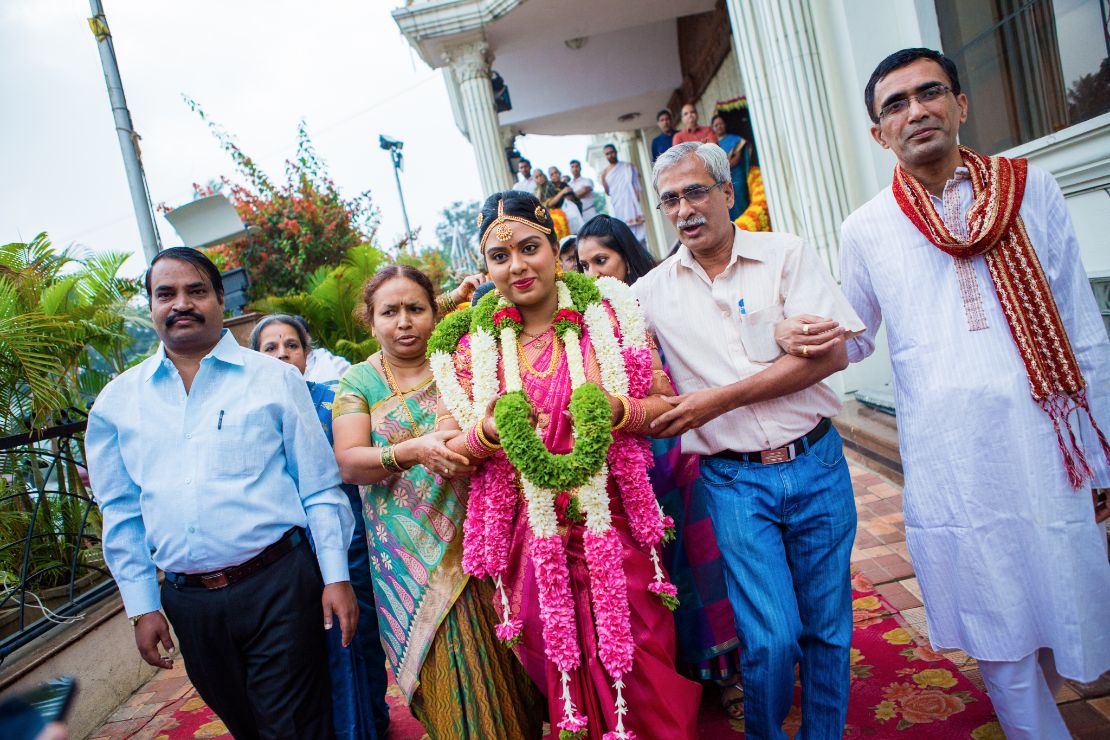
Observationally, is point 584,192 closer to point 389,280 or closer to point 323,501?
point 389,280

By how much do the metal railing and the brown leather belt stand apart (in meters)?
2.39

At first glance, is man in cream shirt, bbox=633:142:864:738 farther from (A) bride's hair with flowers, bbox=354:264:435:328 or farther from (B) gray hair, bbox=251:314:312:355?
(B) gray hair, bbox=251:314:312:355

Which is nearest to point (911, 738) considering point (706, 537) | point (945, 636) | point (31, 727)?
point (945, 636)

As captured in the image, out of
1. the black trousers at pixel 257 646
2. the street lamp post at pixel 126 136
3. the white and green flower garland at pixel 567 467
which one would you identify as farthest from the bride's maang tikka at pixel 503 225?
the street lamp post at pixel 126 136

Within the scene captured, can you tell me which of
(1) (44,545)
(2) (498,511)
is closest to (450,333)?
(2) (498,511)

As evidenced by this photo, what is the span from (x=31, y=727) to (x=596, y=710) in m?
1.49

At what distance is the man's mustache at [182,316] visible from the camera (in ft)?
8.05

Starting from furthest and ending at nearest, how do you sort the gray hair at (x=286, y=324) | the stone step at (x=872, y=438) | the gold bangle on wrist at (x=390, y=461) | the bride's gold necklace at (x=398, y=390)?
the stone step at (x=872, y=438)
the gray hair at (x=286, y=324)
the bride's gold necklace at (x=398, y=390)
the gold bangle on wrist at (x=390, y=461)

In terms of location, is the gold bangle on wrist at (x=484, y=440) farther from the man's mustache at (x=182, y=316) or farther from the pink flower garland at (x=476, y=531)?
the man's mustache at (x=182, y=316)

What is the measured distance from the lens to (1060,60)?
3.60m

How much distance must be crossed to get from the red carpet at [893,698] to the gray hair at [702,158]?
201cm

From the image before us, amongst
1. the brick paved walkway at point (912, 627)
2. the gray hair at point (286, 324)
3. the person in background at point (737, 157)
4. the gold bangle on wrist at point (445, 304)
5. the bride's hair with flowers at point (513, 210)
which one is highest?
the person in background at point (737, 157)

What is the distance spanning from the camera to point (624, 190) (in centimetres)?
1202

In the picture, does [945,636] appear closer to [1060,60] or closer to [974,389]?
[974,389]
